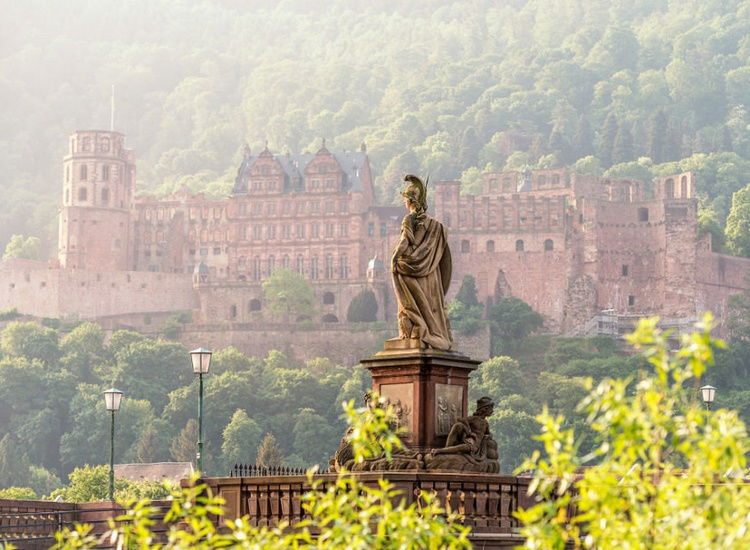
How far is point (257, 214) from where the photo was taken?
166 metres

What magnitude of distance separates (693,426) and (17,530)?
21.5 metres

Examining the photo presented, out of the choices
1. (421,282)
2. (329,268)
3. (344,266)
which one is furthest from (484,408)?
(329,268)

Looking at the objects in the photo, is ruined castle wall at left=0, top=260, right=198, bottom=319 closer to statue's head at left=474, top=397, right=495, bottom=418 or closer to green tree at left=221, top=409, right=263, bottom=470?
green tree at left=221, top=409, right=263, bottom=470

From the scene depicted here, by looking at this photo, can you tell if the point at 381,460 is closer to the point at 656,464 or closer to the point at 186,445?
the point at 656,464

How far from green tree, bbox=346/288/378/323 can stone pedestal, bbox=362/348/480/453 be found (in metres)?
130

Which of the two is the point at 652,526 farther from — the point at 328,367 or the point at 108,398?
the point at 328,367

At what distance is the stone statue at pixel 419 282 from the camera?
83.9ft

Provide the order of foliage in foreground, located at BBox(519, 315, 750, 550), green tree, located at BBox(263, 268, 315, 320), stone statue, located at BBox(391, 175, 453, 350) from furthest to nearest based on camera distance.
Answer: green tree, located at BBox(263, 268, 315, 320) < stone statue, located at BBox(391, 175, 453, 350) < foliage in foreground, located at BBox(519, 315, 750, 550)

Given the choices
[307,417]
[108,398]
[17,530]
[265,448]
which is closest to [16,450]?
[307,417]

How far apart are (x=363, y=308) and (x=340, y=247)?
867cm

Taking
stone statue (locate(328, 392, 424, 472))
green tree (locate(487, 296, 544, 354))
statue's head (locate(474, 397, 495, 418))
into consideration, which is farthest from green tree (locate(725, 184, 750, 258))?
stone statue (locate(328, 392, 424, 472))

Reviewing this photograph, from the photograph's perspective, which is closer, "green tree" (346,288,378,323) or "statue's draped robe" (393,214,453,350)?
"statue's draped robe" (393,214,453,350)

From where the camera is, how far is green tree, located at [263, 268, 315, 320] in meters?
159

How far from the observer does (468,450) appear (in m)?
24.7
